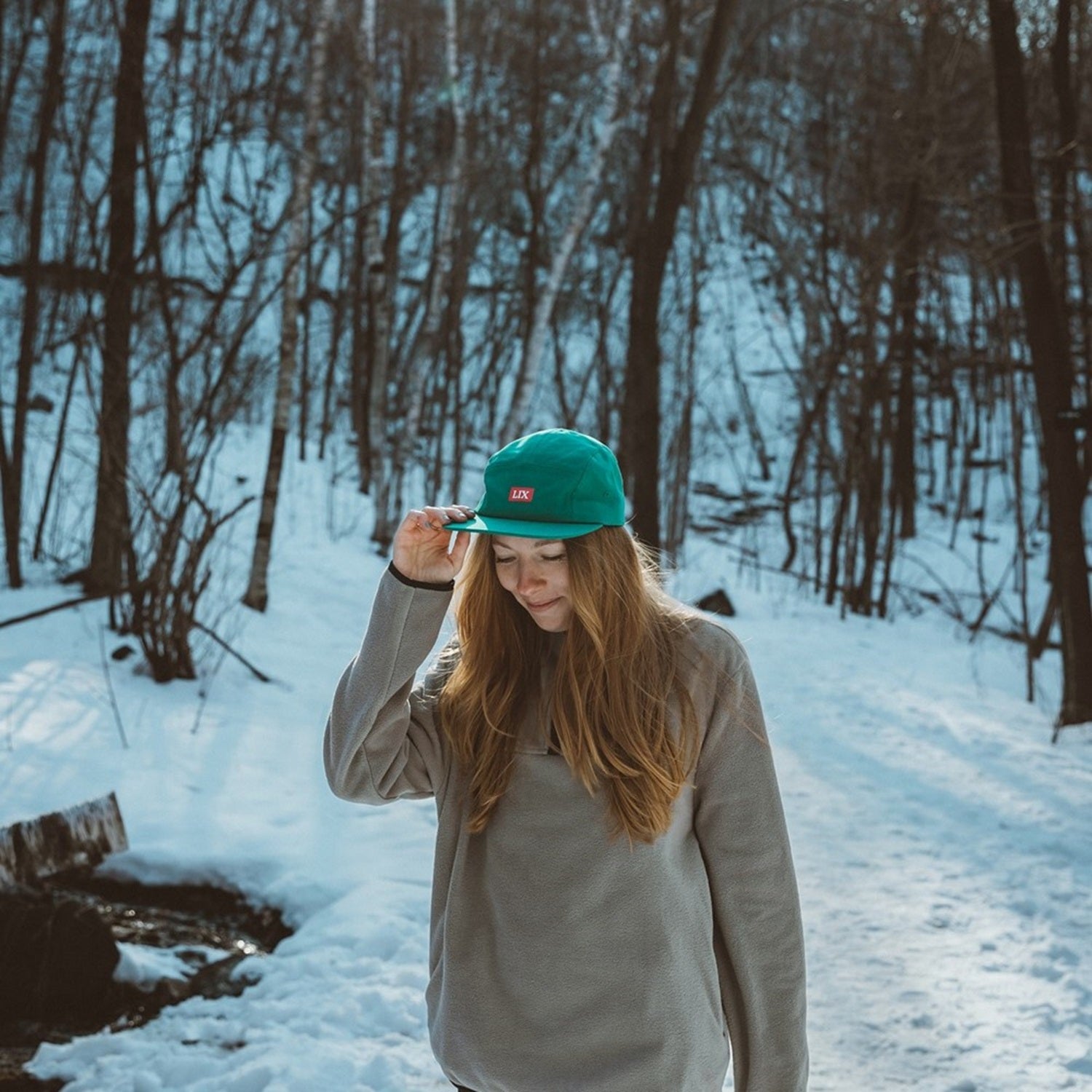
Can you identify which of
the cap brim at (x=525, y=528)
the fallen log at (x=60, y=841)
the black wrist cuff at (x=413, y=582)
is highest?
the cap brim at (x=525, y=528)

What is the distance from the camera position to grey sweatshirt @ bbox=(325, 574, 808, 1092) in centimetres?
166

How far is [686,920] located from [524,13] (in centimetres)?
2143

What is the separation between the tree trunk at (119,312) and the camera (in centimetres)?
760

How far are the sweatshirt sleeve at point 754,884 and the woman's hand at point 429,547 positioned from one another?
456 mm

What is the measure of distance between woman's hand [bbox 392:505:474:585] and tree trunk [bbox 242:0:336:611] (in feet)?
23.9

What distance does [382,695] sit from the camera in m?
1.78

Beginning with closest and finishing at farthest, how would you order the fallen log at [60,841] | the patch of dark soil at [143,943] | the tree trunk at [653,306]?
the patch of dark soil at [143,943] < the fallen log at [60,841] < the tree trunk at [653,306]

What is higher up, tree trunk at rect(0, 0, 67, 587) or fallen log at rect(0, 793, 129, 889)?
tree trunk at rect(0, 0, 67, 587)

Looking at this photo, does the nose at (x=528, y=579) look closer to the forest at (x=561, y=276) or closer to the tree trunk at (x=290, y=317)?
the forest at (x=561, y=276)

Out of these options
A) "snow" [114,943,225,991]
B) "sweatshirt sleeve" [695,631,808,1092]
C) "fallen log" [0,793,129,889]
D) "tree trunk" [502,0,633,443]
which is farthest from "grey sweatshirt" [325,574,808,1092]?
A: "tree trunk" [502,0,633,443]

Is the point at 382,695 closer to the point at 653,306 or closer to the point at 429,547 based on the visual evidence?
the point at 429,547

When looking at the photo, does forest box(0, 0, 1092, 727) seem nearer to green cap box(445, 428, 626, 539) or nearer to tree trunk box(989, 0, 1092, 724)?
tree trunk box(989, 0, 1092, 724)

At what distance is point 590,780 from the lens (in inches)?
66.9

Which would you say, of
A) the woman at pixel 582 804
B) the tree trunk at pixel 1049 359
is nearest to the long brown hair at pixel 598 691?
the woman at pixel 582 804
